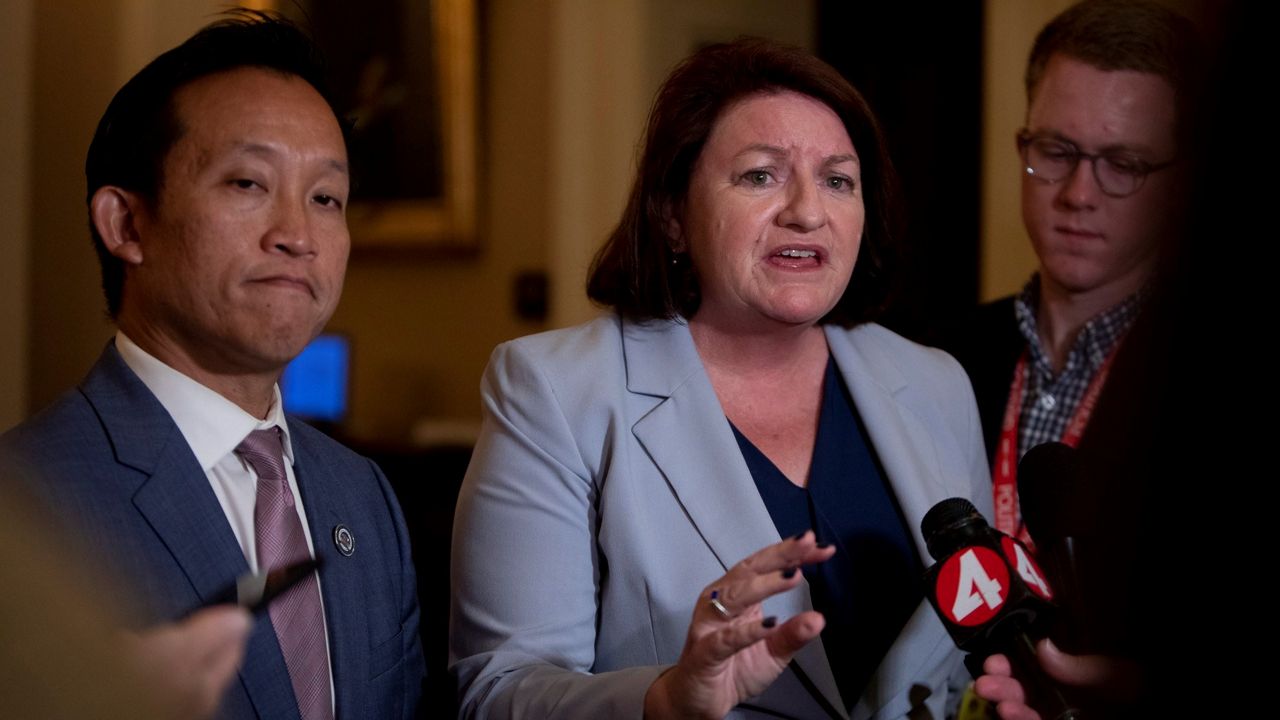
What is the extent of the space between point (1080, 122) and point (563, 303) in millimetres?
2884

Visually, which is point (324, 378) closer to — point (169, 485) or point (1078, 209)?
point (1078, 209)

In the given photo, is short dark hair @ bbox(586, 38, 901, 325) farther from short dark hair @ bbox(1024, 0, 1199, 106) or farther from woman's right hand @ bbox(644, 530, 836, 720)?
woman's right hand @ bbox(644, 530, 836, 720)

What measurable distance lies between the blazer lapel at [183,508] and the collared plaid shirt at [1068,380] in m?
1.35

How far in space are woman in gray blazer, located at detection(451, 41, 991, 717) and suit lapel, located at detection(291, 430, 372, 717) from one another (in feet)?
0.64

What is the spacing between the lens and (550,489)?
62.7 inches

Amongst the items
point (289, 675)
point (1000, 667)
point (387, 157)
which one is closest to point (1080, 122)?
point (1000, 667)

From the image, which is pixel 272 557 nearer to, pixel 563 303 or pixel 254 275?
pixel 254 275

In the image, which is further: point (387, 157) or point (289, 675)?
point (387, 157)

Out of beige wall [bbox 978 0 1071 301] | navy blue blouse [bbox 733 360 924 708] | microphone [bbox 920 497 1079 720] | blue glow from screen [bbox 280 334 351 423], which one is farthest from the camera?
blue glow from screen [bbox 280 334 351 423]

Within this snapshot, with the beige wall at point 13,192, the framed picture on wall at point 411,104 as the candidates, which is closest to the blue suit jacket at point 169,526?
the beige wall at point 13,192

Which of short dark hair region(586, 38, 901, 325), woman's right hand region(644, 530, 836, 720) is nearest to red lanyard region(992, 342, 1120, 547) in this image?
short dark hair region(586, 38, 901, 325)

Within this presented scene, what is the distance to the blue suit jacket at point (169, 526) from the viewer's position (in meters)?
1.17

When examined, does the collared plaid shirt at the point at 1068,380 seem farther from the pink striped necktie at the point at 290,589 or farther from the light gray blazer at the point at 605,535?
the pink striped necktie at the point at 290,589

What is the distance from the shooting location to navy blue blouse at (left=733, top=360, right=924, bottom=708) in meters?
1.68
